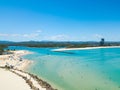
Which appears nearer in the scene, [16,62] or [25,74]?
[25,74]

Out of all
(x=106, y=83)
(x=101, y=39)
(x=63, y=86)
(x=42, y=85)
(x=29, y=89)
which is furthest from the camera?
(x=101, y=39)

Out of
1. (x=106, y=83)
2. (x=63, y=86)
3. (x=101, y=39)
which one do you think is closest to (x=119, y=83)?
(x=106, y=83)

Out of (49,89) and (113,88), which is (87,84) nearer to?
(113,88)

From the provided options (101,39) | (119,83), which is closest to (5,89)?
(119,83)

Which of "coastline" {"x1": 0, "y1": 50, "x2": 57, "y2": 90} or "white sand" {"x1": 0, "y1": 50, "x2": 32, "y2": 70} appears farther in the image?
"white sand" {"x1": 0, "y1": 50, "x2": 32, "y2": 70}

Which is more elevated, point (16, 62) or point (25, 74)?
point (25, 74)

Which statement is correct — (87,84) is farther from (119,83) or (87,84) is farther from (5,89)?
(5,89)

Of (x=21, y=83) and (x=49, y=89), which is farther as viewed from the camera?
(x=21, y=83)

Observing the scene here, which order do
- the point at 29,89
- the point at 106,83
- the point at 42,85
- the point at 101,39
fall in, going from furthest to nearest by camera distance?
the point at 101,39 → the point at 106,83 → the point at 42,85 → the point at 29,89

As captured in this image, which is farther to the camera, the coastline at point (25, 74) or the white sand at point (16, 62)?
the white sand at point (16, 62)
